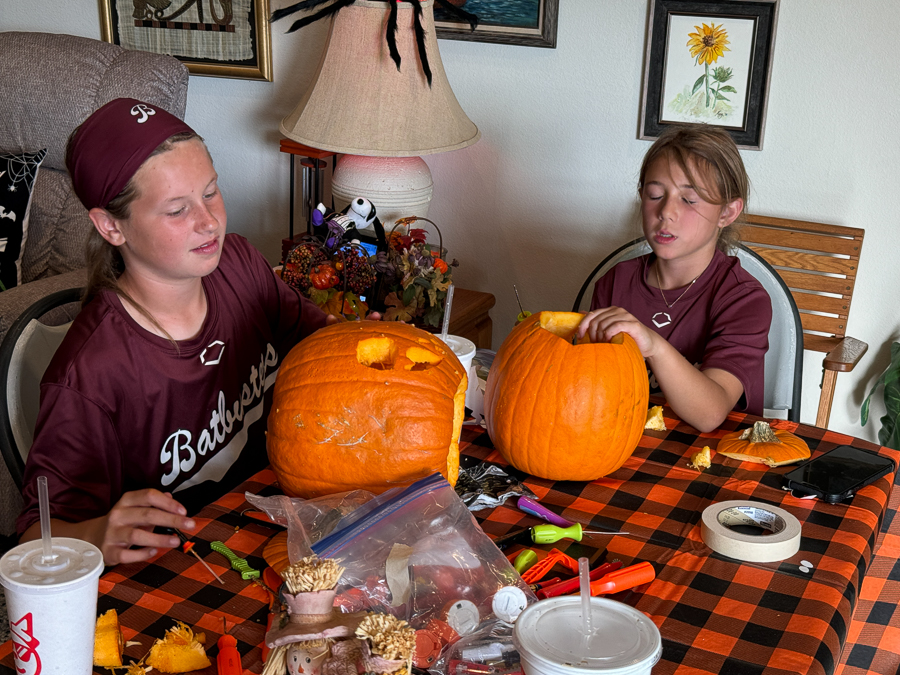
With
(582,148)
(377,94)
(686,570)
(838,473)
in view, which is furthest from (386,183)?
(686,570)

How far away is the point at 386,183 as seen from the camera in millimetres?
2244

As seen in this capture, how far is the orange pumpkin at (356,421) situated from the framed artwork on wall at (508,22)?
1667 mm

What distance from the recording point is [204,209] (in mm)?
1252

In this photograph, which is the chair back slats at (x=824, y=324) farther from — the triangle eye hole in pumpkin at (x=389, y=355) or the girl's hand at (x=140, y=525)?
the girl's hand at (x=140, y=525)

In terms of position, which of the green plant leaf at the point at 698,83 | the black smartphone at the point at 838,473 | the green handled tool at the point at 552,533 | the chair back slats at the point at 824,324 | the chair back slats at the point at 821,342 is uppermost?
the green plant leaf at the point at 698,83

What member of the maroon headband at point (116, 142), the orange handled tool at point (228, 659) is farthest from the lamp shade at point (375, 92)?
the orange handled tool at point (228, 659)

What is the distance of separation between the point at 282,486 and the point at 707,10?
180 centimetres

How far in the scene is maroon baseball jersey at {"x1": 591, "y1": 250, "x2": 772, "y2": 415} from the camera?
152cm

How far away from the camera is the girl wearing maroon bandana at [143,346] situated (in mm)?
1139

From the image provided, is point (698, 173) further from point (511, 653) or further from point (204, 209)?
point (511, 653)

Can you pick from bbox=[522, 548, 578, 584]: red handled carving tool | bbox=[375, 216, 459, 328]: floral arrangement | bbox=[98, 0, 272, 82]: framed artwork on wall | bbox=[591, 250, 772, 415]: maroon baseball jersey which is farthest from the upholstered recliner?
bbox=[522, 548, 578, 584]: red handled carving tool

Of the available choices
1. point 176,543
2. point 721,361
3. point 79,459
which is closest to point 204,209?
point 79,459

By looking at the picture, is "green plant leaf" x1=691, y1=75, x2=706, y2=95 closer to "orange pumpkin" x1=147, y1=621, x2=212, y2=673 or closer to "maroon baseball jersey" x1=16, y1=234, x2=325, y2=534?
"maroon baseball jersey" x1=16, y1=234, x2=325, y2=534

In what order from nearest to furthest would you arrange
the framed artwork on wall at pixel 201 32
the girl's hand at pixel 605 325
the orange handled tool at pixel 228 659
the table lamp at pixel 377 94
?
the orange handled tool at pixel 228 659, the girl's hand at pixel 605 325, the table lamp at pixel 377 94, the framed artwork on wall at pixel 201 32
